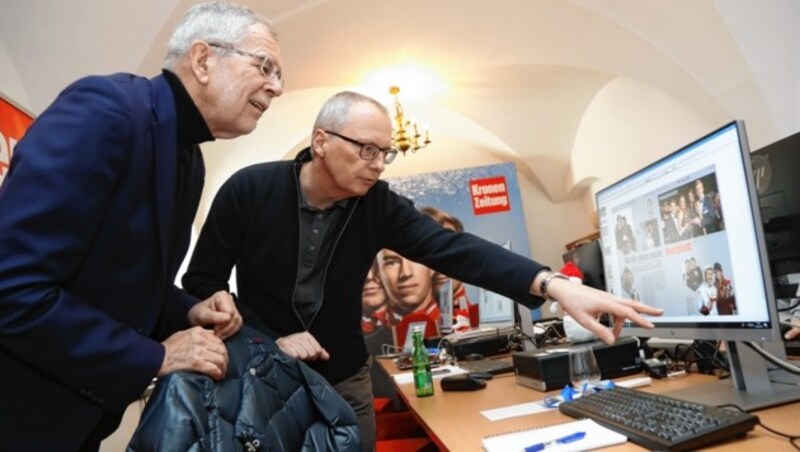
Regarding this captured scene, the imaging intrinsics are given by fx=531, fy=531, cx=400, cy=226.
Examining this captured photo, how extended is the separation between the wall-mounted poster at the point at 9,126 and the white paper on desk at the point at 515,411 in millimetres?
2169

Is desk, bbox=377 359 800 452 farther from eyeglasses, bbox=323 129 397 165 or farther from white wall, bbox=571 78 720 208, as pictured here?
white wall, bbox=571 78 720 208

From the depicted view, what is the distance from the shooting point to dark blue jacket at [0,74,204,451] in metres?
0.74

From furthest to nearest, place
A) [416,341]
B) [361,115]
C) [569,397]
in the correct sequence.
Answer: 1. [416,341]
2. [361,115]
3. [569,397]

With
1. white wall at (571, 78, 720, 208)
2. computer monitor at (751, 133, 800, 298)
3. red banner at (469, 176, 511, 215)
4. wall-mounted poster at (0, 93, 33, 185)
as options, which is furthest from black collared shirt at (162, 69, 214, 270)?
red banner at (469, 176, 511, 215)

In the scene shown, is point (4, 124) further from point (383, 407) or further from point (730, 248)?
point (730, 248)

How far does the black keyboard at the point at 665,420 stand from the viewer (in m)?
0.74

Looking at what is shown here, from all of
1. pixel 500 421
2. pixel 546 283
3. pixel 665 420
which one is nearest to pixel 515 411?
pixel 500 421

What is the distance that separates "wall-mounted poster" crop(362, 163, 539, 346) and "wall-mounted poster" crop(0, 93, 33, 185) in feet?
13.7

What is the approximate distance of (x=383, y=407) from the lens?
313 cm

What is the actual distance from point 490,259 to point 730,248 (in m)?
Answer: 0.53

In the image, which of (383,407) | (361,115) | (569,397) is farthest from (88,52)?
(569,397)

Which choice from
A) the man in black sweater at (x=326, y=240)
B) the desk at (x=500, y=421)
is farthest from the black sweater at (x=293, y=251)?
the desk at (x=500, y=421)

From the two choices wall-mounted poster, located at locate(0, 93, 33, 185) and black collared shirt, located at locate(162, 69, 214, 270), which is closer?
black collared shirt, located at locate(162, 69, 214, 270)

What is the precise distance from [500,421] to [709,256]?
523mm
